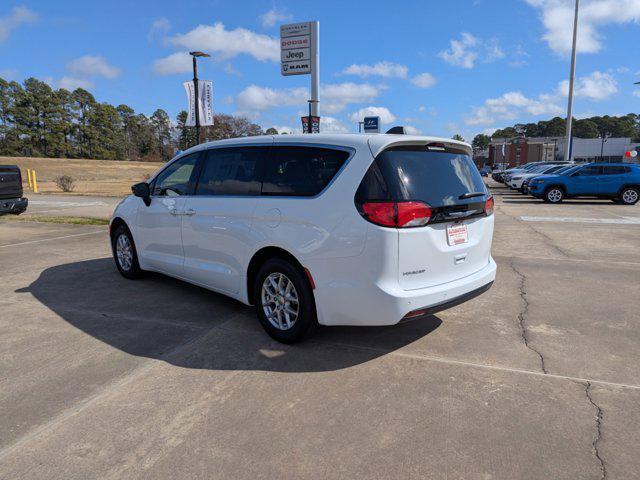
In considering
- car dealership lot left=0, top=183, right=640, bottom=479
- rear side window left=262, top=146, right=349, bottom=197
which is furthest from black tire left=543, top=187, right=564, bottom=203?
rear side window left=262, top=146, right=349, bottom=197

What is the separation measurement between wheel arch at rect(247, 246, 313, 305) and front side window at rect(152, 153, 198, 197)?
146 cm

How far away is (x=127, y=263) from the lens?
6.41 m

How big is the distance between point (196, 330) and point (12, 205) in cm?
1093

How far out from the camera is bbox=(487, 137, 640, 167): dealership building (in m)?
78.4

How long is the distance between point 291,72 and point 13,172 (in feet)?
31.3

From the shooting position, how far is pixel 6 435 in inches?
111

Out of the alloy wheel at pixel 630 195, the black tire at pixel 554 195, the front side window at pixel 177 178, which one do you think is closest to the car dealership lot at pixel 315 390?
the front side window at pixel 177 178

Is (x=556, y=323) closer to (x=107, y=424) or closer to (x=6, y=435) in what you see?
(x=107, y=424)

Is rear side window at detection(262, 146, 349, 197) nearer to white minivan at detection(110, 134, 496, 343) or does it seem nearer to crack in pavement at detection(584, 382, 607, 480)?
white minivan at detection(110, 134, 496, 343)

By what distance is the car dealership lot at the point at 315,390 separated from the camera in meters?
2.59

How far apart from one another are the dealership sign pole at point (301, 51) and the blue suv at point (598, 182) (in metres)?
10.2

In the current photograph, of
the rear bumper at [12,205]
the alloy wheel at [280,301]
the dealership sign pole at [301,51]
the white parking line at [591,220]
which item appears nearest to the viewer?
the alloy wheel at [280,301]

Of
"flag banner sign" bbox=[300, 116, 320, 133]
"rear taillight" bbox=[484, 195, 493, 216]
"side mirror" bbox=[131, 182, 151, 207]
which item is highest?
"flag banner sign" bbox=[300, 116, 320, 133]

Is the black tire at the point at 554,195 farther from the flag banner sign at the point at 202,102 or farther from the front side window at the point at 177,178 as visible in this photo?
the front side window at the point at 177,178
